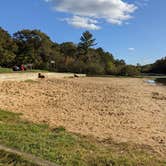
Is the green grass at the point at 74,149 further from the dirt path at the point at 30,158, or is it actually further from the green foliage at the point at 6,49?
the green foliage at the point at 6,49

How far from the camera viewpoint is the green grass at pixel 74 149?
555 centimetres

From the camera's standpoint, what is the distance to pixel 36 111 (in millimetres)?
12359

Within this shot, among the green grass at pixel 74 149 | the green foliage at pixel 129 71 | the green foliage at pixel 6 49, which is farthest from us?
the green foliage at pixel 129 71

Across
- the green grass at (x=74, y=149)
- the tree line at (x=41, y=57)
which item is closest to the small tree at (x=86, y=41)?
the tree line at (x=41, y=57)

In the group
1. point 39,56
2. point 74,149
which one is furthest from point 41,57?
point 74,149

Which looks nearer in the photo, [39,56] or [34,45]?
[39,56]

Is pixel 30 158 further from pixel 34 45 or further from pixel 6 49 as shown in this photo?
pixel 34 45

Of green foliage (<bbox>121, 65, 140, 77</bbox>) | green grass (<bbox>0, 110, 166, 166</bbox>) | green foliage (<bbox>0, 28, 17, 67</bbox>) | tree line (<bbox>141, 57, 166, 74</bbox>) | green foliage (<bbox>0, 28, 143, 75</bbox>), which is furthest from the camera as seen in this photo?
tree line (<bbox>141, 57, 166, 74</bbox>)

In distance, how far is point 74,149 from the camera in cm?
629

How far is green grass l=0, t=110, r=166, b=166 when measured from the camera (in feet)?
18.2

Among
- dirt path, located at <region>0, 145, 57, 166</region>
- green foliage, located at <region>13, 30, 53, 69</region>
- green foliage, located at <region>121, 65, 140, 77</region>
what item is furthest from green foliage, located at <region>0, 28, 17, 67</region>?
dirt path, located at <region>0, 145, 57, 166</region>

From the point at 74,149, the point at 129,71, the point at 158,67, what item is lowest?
the point at 129,71

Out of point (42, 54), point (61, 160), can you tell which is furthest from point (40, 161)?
point (42, 54)

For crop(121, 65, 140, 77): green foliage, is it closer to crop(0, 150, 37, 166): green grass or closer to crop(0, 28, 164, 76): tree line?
crop(0, 28, 164, 76): tree line
